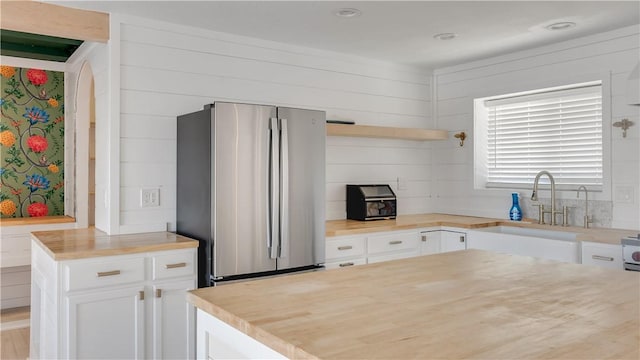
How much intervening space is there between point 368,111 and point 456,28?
1226mm

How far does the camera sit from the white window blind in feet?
12.7

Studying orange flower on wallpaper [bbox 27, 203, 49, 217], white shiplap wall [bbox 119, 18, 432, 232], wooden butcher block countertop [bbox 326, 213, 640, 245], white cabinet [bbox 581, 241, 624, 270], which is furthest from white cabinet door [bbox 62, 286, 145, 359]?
orange flower on wallpaper [bbox 27, 203, 49, 217]

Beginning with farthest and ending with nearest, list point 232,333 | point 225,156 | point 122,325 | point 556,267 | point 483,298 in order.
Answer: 1. point 225,156
2. point 122,325
3. point 556,267
4. point 483,298
5. point 232,333

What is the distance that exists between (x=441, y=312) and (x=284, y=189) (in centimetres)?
202

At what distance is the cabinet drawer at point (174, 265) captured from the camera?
9.45ft

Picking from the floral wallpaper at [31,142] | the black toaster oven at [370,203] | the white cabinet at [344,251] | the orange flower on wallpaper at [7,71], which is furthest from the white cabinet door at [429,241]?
the orange flower on wallpaper at [7,71]

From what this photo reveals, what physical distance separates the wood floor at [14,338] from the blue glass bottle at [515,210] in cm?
387

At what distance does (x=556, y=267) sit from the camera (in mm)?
1948

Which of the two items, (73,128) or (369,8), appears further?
(73,128)

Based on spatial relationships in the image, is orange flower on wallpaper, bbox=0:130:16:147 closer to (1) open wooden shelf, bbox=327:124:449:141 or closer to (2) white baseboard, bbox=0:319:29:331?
(2) white baseboard, bbox=0:319:29:331

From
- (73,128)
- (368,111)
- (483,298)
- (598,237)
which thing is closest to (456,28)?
(368,111)

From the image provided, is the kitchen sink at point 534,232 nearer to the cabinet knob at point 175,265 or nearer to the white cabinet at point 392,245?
the white cabinet at point 392,245

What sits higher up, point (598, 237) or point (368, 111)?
point (368, 111)

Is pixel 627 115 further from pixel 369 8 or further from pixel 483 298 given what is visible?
pixel 483 298
